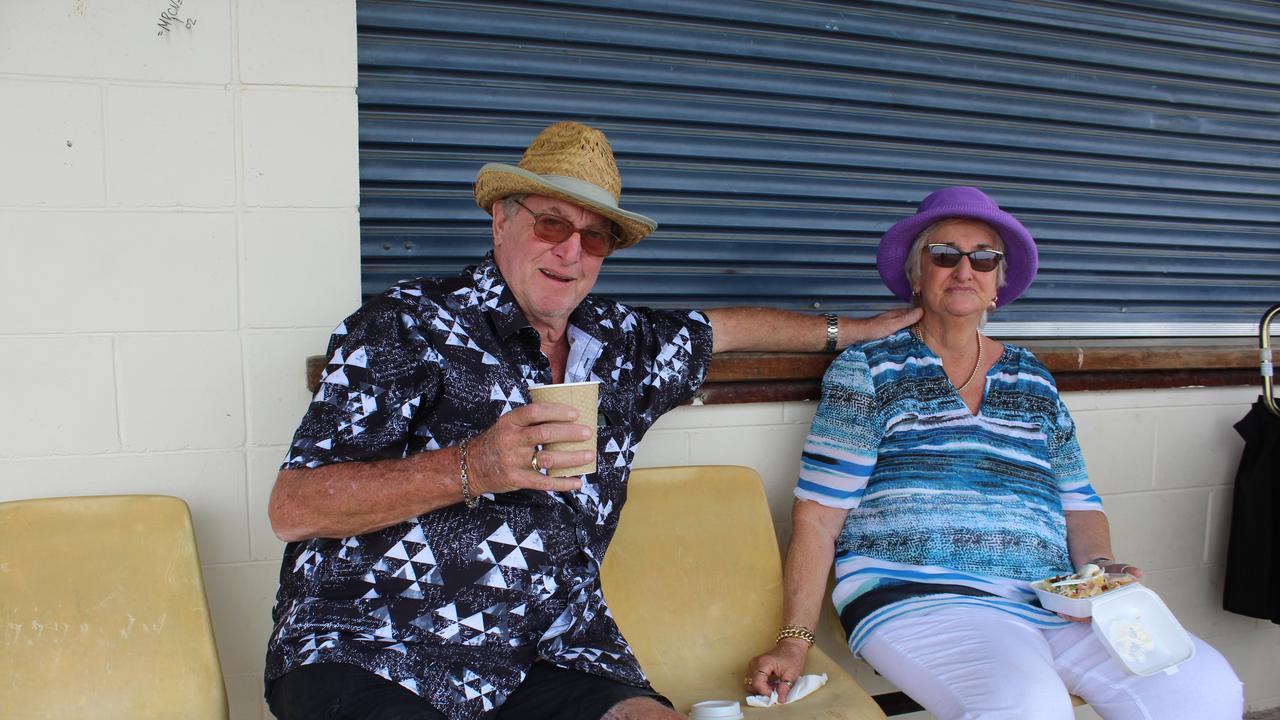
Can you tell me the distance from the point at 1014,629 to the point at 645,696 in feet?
2.95

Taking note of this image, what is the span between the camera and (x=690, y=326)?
7.74 feet

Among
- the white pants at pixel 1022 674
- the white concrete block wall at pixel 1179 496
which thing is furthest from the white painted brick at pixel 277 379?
the white concrete block wall at pixel 1179 496

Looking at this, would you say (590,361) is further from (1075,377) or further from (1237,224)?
(1237,224)

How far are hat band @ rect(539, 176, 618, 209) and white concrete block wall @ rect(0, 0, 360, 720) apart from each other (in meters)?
0.67

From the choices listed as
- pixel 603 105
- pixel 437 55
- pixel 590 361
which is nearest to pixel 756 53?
pixel 603 105

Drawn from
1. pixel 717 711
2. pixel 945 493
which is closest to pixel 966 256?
pixel 945 493

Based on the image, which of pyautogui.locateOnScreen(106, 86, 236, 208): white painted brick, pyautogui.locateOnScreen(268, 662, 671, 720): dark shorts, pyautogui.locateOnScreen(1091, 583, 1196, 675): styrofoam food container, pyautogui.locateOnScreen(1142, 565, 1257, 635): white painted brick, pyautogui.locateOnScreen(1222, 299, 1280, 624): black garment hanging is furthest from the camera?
pyautogui.locateOnScreen(1142, 565, 1257, 635): white painted brick

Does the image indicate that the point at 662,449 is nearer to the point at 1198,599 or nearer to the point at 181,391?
the point at 181,391

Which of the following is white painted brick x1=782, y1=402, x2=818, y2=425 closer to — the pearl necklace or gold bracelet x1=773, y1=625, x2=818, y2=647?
the pearl necklace

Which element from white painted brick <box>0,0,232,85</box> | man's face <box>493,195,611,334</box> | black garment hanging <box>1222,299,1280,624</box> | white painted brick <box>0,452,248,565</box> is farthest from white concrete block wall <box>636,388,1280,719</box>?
white painted brick <box>0,0,232,85</box>

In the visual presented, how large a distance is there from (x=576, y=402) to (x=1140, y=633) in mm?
1405

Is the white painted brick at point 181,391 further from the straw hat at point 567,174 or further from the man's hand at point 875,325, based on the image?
the man's hand at point 875,325

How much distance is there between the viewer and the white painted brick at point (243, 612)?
7.70ft

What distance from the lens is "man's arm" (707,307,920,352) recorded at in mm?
2463
